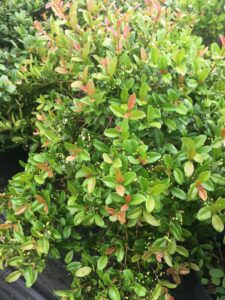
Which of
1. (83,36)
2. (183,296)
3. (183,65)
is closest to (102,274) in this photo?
(183,296)

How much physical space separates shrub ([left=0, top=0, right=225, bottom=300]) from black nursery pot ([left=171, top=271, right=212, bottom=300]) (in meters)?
0.09

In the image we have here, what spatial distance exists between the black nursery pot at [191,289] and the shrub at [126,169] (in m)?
0.09

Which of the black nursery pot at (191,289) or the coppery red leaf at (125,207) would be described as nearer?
the coppery red leaf at (125,207)

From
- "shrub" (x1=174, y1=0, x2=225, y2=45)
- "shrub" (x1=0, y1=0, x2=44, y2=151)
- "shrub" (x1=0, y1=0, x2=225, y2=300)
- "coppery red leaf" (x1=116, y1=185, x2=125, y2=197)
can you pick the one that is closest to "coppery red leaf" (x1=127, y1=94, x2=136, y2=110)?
"shrub" (x1=0, y1=0, x2=225, y2=300)

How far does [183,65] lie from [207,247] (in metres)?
0.85

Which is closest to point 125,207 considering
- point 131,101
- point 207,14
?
point 131,101

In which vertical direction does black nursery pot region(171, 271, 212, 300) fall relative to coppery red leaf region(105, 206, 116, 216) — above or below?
below

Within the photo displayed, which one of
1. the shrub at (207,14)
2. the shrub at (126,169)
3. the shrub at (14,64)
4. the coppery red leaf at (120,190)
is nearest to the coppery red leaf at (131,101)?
the shrub at (126,169)

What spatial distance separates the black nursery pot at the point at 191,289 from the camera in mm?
1727

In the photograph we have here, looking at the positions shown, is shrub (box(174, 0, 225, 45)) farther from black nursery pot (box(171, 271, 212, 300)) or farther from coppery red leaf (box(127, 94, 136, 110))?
black nursery pot (box(171, 271, 212, 300))

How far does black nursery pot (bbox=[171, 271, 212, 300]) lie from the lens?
→ 1727mm

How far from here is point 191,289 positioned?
1.78 m

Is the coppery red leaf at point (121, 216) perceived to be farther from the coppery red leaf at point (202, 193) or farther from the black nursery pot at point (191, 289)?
the black nursery pot at point (191, 289)

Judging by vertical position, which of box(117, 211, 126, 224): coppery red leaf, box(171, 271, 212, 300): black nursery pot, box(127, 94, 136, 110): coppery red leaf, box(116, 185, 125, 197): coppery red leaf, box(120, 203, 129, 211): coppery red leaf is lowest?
box(171, 271, 212, 300): black nursery pot
